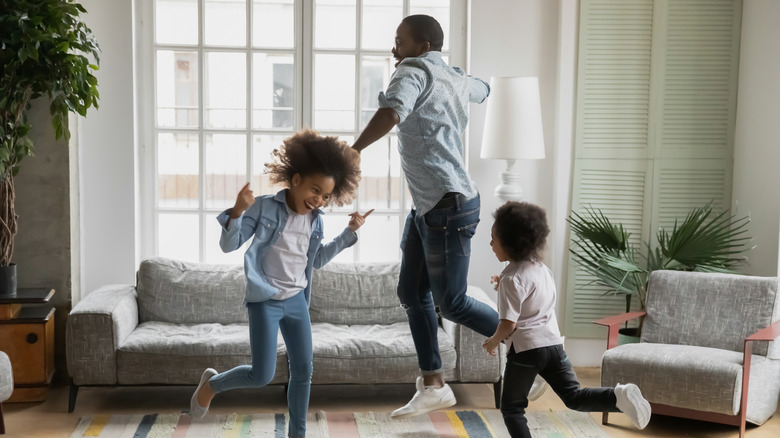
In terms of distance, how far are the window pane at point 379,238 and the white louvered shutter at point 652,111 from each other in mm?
1007

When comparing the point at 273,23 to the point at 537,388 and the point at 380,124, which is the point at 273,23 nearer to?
the point at 380,124

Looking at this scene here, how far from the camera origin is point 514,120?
433cm

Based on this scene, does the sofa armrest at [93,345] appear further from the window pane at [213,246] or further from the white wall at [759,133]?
the white wall at [759,133]

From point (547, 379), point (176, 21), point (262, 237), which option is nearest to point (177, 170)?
point (176, 21)

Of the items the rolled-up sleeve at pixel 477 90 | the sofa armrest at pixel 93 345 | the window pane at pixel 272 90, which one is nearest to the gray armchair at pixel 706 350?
the rolled-up sleeve at pixel 477 90

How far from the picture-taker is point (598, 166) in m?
4.78

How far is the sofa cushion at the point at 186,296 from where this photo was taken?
430 cm

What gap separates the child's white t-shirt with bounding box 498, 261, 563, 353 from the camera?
2867 millimetres

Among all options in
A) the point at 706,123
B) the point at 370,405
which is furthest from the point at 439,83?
the point at 706,123

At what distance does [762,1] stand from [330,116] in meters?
2.37

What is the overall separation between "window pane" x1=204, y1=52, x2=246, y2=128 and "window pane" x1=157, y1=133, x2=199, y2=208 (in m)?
0.18

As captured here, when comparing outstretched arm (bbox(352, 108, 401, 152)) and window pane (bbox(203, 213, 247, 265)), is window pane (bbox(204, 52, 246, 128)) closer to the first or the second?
window pane (bbox(203, 213, 247, 265))

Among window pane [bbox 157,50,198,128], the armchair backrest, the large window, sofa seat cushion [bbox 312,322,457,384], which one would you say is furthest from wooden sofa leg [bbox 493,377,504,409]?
window pane [bbox 157,50,198,128]

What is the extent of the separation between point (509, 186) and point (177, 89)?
189 cm
